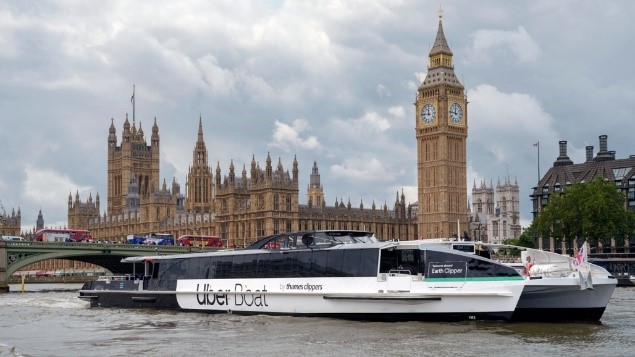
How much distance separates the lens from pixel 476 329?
3547 centimetres

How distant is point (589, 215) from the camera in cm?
9838

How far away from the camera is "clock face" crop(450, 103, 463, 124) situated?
453 ft

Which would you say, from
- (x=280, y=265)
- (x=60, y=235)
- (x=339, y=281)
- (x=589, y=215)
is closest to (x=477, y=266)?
(x=339, y=281)

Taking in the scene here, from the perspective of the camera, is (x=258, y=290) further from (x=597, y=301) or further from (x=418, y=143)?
(x=418, y=143)

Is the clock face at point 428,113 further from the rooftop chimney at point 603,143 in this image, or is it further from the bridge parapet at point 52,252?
the bridge parapet at point 52,252

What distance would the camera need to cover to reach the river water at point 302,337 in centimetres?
3098

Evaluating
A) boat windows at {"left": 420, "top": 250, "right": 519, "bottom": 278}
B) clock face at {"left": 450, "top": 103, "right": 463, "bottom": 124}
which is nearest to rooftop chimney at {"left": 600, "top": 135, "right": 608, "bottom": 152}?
clock face at {"left": 450, "top": 103, "right": 463, "bottom": 124}

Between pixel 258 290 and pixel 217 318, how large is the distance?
7.04ft

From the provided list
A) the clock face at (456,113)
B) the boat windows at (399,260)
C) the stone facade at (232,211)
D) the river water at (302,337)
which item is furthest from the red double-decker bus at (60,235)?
the boat windows at (399,260)

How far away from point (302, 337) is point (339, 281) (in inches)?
236

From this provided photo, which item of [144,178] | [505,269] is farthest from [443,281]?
[144,178]

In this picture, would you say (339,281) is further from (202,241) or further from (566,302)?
(202,241)

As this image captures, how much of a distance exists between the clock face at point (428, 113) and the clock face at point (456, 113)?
2478 millimetres

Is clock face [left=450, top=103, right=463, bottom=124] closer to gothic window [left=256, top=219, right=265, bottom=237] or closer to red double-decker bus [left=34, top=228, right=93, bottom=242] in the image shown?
gothic window [left=256, top=219, right=265, bottom=237]
